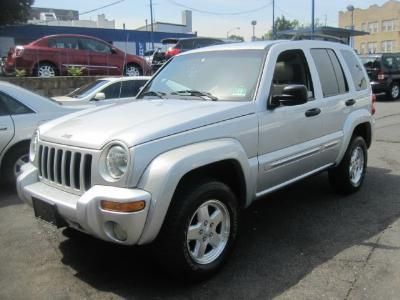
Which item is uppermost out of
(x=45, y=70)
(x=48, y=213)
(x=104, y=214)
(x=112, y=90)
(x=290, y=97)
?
(x=45, y=70)

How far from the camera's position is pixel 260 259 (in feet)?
14.1

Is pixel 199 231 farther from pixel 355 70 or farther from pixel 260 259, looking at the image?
pixel 355 70

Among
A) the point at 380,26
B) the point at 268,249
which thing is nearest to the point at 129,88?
the point at 268,249

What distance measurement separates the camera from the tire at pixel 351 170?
596 cm

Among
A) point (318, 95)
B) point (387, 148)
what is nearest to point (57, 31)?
point (387, 148)

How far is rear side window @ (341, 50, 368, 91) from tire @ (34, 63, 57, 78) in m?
11.1

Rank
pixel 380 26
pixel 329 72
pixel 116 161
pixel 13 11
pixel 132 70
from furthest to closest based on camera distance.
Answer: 1. pixel 380 26
2. pixel 13 11
3. pixel 132 70
4. pixel 329 72
5. pixel 116 161

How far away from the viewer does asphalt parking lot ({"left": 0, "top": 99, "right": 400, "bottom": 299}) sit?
12.3ft

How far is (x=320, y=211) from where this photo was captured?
557cm

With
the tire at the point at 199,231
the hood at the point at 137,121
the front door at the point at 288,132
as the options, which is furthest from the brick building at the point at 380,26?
the tire at the point at 199,231

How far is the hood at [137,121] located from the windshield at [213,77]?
206 mm

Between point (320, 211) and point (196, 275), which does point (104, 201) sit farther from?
point (320, 211)

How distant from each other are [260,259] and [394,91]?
56.6ft

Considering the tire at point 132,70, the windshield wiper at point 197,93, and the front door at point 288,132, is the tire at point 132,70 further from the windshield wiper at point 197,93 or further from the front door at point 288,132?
the windshield wiper at point 197,93
